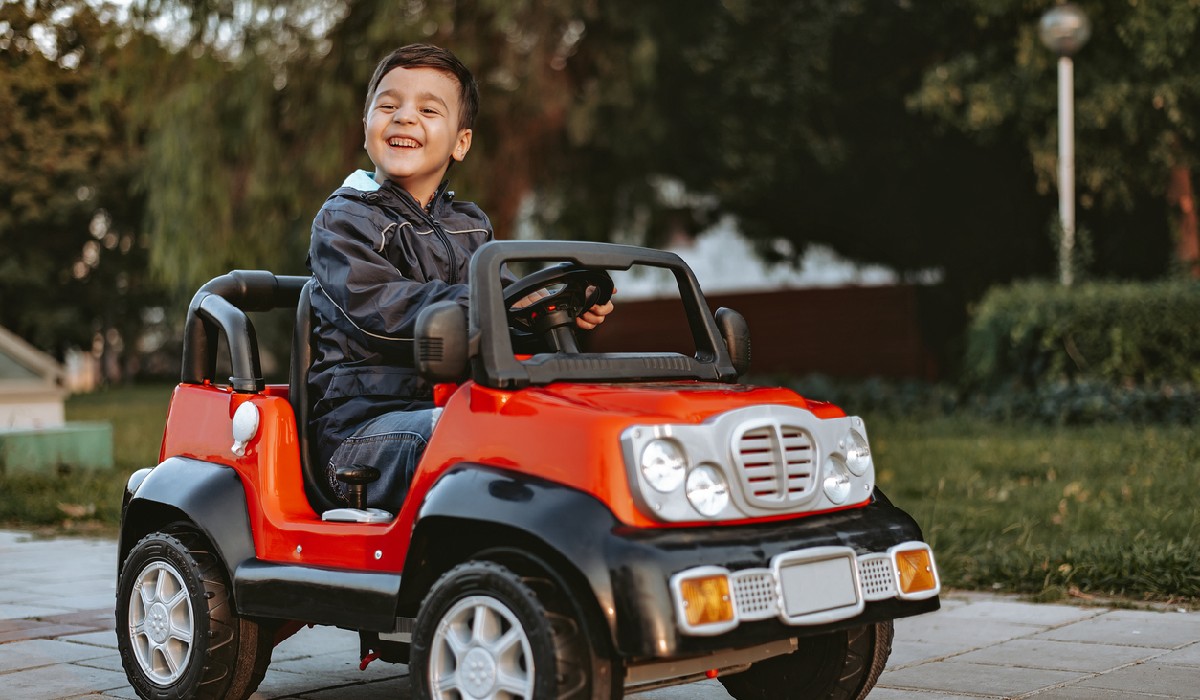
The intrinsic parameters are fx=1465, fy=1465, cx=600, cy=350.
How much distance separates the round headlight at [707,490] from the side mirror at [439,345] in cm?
65

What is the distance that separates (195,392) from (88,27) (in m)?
8.94

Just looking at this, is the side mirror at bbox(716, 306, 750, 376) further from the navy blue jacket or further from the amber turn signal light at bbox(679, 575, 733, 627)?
the amber turn signal light at bbox(679, 575, 733, 627)

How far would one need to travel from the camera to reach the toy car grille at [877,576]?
3.59 metres

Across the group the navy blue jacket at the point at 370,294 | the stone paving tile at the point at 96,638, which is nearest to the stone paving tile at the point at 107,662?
the stone paving tile at the point at 96,638

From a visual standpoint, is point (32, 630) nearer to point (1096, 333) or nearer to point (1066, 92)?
point (1096, 333)

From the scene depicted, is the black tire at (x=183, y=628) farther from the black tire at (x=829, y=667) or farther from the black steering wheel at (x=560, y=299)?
the black tire at (x=829, y=667)

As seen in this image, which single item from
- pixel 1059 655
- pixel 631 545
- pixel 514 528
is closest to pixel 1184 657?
pixel 1059 655

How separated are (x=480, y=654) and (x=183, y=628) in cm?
128

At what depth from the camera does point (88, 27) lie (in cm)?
1242

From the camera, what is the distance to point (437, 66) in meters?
4.36

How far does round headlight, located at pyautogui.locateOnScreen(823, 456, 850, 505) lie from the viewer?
146 inches

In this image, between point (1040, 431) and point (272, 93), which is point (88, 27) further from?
point (1040, 431)

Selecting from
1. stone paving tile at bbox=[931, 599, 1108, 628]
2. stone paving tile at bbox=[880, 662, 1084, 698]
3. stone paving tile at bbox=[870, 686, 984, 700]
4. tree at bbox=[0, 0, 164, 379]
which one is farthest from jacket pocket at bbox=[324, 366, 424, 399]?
tree at bbox=[0, 0, 164, 379]

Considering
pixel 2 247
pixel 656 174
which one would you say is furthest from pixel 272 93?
pixel 2 247
